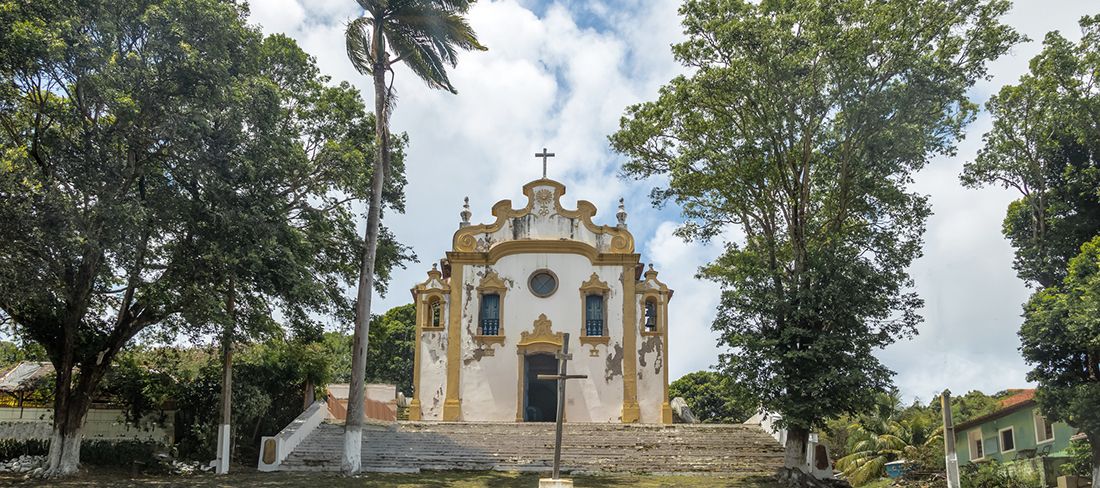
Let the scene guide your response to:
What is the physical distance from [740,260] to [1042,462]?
307 inches

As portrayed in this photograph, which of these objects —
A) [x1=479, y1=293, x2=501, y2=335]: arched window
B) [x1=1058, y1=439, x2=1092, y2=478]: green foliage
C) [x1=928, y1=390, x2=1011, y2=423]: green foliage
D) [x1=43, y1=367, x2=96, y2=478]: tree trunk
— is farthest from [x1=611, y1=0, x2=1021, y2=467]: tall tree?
[x1=928, y1=390, x2=1011, y2=423]: green foliage

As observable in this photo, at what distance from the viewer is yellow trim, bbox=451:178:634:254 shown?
26016mm

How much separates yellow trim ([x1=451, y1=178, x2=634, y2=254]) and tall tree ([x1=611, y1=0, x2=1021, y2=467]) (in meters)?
6.76

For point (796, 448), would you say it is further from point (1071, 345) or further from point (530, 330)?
point (530, 330)

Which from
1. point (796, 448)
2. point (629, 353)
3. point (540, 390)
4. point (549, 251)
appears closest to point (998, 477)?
point (796, 448)

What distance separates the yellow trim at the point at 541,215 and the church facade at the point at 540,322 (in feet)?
0.09

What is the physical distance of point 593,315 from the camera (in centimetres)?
2544

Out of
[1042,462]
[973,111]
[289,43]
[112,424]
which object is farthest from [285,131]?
[1042,462]

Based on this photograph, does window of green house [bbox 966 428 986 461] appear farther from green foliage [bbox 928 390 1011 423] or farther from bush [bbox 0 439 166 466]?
bush [bbox 0 439 166 466]

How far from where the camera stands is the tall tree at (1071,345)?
15.5 meters

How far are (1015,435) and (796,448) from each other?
10.1 meters

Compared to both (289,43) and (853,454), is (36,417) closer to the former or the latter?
(289,43)

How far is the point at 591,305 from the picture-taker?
2552 cm

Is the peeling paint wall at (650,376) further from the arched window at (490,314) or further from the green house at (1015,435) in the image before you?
the green house at (1015,435)
